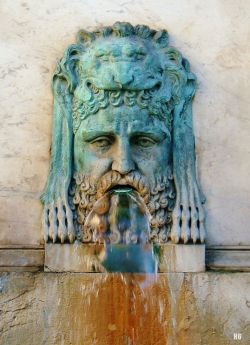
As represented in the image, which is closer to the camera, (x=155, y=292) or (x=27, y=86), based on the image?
(x=155, y=292)

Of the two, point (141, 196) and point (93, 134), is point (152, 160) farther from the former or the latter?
point (93, 134)

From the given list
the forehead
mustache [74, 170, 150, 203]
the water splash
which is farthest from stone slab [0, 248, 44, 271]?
the forehead

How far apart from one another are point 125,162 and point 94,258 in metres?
0.55

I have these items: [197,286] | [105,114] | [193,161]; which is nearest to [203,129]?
[193,161]

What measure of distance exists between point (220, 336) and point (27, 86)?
178 centimetres

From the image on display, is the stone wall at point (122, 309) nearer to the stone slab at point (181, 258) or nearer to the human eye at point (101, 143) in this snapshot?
the stone slab at point (181, 258)

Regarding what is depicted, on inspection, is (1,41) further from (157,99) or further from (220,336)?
(220,336)

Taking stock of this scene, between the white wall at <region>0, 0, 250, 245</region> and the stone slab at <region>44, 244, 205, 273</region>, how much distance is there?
0.58ft

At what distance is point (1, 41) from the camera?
14.4 feet

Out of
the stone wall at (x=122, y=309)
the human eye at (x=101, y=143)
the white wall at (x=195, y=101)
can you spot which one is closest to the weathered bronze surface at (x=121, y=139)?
the human eye at (x=101, y=143)

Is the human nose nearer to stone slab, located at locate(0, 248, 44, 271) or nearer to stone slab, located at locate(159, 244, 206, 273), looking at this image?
stone slab, located at locate(159, 244, 206, 273)

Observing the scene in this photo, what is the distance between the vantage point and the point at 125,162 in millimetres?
4027

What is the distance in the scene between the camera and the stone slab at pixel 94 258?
159 inches

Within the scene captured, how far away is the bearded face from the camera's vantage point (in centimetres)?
407
